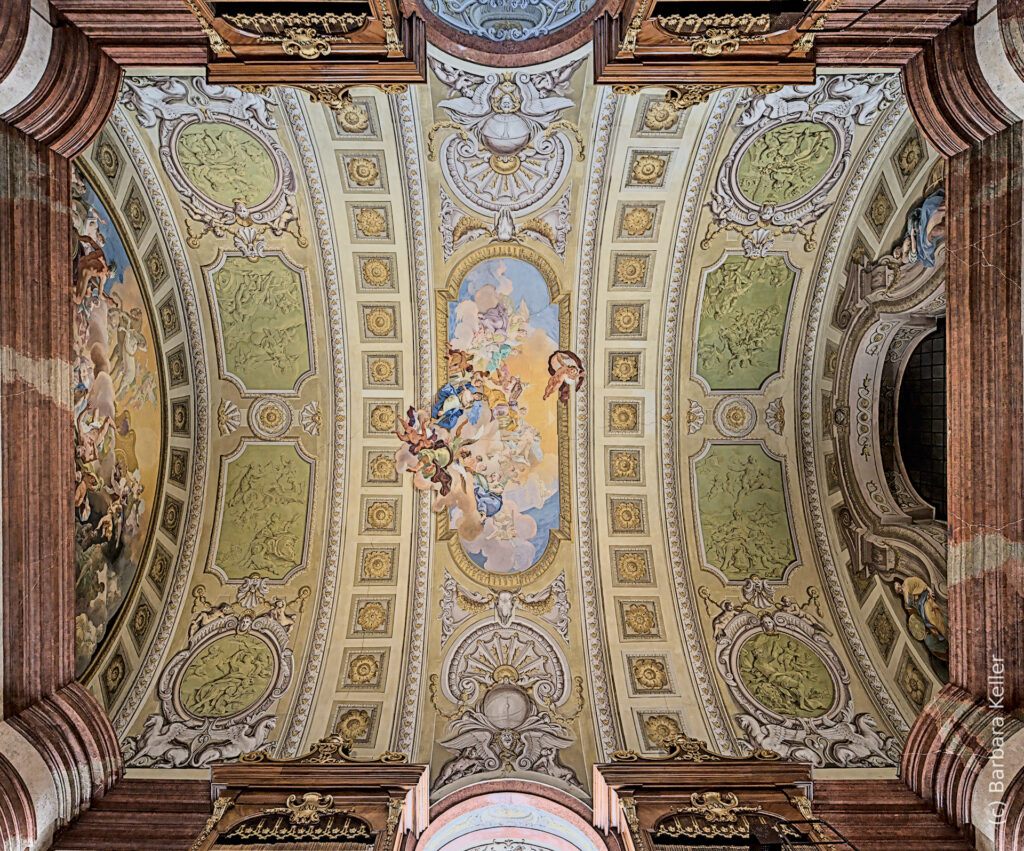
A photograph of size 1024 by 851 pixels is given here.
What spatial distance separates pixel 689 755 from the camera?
27.1 feet

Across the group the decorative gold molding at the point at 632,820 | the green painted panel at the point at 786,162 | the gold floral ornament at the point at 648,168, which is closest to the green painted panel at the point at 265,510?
the decorative gold molding at the point at 632,820

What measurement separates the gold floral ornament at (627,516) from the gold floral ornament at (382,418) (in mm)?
4307

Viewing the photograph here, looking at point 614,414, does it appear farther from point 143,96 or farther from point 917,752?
point 143,96

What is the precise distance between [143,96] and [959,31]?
9.75 meters

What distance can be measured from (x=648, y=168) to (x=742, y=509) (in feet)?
19.8

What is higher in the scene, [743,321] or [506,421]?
[743,321]

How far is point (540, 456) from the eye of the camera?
11.4 meters

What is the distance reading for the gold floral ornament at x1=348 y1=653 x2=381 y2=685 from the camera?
10141 mm

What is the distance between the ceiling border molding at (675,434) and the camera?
30.5 ft

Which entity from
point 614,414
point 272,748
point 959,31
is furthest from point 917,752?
point 272,748

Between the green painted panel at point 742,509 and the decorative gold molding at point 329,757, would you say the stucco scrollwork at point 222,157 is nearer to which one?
the decorative gold molding at point 329,757

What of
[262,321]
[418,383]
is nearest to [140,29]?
[262,321]

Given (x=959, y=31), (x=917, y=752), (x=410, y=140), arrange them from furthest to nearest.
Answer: (x=410, y=140), (x=917, y=752), (x=959, y=31)

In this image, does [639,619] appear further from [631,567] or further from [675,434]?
[675,434]
